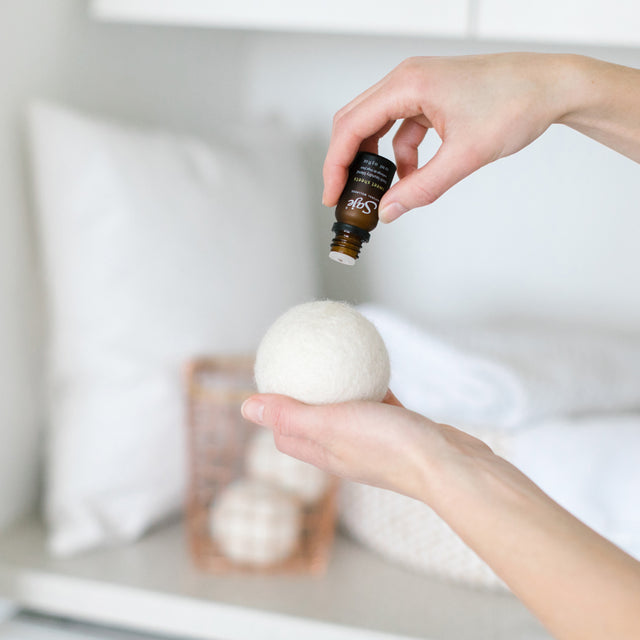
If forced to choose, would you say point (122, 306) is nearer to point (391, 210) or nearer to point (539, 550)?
point (391, 210)

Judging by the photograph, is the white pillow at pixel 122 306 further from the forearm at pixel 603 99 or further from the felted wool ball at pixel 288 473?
the forearm at pixel 603 99

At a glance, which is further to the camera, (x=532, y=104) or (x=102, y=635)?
(x=102, y=635)

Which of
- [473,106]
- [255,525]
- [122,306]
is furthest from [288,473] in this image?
[473,106]

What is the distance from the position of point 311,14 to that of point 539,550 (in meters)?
0.86

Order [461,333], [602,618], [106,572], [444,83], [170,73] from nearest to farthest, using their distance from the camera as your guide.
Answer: [602,618] < [444,83] < [106,572] < [461,333] < [170,73]

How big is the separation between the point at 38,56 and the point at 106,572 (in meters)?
0.69

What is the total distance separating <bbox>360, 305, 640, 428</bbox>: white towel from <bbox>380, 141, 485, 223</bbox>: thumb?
47cm

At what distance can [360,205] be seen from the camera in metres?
0.62

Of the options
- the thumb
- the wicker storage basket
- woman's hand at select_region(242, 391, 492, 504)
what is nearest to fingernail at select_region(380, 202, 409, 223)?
the thumb

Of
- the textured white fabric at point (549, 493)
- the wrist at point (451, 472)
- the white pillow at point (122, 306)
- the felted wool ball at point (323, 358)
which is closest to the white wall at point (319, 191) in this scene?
the white pillow at point (122, 306)

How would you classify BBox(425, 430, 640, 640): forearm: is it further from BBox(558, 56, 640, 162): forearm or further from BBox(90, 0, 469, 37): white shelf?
BBox(90, 0, 469, 37): white shelf

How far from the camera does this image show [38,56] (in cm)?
105

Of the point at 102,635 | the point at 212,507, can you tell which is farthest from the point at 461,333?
the point at 102,635

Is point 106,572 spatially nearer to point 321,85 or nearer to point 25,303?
point 25,303
